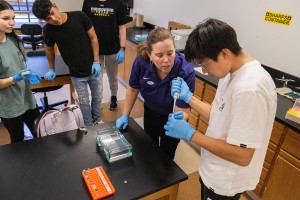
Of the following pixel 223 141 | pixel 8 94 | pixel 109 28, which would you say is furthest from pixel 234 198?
pixel 109 28

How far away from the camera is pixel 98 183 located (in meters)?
1.03

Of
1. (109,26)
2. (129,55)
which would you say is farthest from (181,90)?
(129,55)

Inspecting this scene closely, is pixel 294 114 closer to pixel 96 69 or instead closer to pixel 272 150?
pixel 272 150

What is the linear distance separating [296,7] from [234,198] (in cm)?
180

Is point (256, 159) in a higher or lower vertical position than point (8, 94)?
higher

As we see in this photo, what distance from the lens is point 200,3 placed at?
2.94m

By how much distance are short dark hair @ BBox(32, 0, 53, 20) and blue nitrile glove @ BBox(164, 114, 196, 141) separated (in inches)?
53.7

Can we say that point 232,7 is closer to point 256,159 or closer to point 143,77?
point 143,77

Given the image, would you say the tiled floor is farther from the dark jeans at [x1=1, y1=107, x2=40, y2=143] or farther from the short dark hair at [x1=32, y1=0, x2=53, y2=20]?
the short dark hair at [x1=32, y1=0, x2=53, y2=20]

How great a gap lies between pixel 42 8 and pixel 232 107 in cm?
162

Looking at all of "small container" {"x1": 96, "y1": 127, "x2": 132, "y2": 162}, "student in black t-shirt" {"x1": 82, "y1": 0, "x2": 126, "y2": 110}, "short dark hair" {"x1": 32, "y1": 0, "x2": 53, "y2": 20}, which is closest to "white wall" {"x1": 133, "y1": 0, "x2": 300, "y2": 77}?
"student in black t-shirt" {"x1": 82, "y1": 0, "x2": 126, "y2": 110}

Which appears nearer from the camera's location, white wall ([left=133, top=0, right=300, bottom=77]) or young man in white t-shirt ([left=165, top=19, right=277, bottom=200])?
young man in white t-shirt ([left=165, top=19, right=277, bottom=200])

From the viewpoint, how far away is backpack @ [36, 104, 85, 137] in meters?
1.54

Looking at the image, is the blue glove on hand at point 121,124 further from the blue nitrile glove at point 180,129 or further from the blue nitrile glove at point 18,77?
the blue nitrile glove at point 18,77
